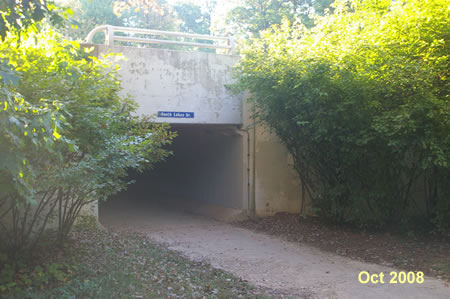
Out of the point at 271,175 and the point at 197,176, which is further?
the point at 197,176

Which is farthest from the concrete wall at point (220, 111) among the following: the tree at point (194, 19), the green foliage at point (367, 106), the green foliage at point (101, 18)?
the tree at point (194, 19)

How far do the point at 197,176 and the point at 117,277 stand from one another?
10.1 metres

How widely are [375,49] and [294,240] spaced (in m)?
4.50

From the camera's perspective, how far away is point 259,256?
8570 millimetres

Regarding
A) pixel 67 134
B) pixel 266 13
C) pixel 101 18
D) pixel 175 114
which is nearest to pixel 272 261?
pixel 67 134

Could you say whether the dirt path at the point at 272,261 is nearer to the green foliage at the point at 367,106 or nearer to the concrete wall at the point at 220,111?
the concrete wall at the point at 220,111

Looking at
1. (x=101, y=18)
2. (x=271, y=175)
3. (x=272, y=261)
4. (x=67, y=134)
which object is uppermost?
(x=101, y=18)

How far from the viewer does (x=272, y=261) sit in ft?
26.7

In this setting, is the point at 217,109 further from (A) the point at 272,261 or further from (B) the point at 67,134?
(B) the point at 67,134

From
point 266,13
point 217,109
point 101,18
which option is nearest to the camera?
point 217,109

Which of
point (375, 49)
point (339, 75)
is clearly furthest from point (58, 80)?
point (375, 49)

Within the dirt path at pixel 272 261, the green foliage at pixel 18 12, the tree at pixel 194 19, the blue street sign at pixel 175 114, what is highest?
the tree at pixel 194 19

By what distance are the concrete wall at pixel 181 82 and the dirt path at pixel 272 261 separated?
3.01 meters

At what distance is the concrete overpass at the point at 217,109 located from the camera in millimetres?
11492
